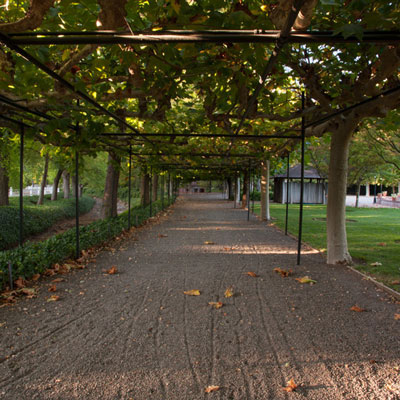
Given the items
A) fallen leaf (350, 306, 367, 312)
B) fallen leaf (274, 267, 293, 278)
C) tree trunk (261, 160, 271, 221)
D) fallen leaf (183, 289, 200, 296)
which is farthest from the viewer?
tree trunk (261, 160, 271, 221)

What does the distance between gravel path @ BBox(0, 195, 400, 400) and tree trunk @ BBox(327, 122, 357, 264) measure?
2.86 ft

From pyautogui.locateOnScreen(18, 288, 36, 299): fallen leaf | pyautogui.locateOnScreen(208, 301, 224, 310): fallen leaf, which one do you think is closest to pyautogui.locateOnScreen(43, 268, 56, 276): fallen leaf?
pyautogui.locateOnScreen(18, 288, 36, 299): fallen leaf

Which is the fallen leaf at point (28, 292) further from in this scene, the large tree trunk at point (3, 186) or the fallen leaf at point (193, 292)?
the large tree trunk at point (3, 186)

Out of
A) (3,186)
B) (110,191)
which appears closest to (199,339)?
(110,191)

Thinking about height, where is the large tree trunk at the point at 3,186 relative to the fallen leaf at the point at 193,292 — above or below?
above

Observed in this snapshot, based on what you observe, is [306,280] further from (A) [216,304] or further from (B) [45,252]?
(B) [45,252]

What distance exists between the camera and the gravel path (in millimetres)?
2471

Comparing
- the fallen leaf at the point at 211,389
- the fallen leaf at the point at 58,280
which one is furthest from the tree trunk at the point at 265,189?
the fallen leaf at the point at 211,389

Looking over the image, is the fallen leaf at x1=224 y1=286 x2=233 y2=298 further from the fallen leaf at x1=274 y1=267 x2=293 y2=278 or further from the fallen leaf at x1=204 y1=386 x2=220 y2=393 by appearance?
the fallen leaf at x1=204 y1=386 x2=220 y2=393

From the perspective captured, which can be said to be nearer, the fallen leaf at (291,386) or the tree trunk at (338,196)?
the fallen leaf at (291,386)

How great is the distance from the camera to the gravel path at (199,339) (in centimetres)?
247

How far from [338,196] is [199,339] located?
15.1ft

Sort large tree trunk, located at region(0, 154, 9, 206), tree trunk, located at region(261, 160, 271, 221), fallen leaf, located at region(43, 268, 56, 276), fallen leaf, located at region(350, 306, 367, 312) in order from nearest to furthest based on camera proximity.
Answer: fallen leaf, located at region(350, 306, 367, 312) < fallen leaf, located at region(43, 268, 56, 276) < large tree trunk, located at region(0, 154, 9, 206) < tree trunk, located at region(261, 160, 271, 221)

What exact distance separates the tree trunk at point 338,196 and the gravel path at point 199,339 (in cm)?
87
